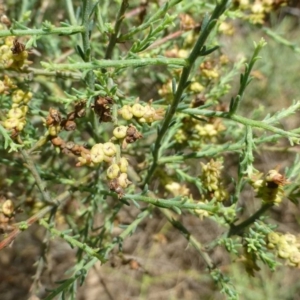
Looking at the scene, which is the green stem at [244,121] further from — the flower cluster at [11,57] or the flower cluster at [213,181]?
the flower cluster at [11,57]

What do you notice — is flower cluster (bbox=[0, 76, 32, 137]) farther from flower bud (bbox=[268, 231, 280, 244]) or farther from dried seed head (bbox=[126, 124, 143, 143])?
flower bud (bbox=[268, 231, 280, 244])

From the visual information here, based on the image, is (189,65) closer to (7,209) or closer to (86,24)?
(86,24)

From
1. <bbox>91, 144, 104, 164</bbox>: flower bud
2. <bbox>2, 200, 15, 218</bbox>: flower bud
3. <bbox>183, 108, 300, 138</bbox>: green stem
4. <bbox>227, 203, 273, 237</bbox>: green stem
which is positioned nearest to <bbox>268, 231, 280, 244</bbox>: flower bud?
<bbox>227, 203, 273, 237</bbox>: green stem

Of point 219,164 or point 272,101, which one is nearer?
point 219,164

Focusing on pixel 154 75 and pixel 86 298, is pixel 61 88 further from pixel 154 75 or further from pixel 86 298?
pixel 86 298

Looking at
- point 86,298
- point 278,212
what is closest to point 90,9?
point 278,212

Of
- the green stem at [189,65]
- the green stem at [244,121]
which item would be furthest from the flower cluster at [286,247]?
A: the green stem at [189,65]
